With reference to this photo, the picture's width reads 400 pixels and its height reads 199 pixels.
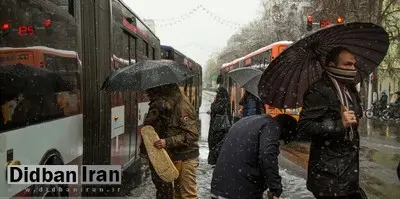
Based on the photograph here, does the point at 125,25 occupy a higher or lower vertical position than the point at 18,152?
higher

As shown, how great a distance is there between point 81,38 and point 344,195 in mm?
3689

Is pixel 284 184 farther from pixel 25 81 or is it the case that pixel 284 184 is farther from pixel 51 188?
pixel 25 81

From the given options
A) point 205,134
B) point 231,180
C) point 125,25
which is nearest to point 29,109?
point 231,180

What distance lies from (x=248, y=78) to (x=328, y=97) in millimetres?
3881

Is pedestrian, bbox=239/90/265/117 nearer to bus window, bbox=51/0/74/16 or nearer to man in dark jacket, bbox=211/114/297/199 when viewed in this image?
bus window, bbox=51/0/74/16

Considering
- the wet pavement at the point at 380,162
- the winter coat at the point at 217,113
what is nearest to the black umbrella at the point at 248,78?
the winter coat at the point at 217,113

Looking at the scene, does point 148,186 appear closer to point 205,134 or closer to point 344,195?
point 344,195

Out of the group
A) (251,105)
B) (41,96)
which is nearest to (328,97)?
(41,96)

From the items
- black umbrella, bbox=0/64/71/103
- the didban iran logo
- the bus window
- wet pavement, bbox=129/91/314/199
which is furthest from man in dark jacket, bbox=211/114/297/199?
wet pavement, bbox=129/91/314/199

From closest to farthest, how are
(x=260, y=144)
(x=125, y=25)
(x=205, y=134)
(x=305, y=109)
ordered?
(x=260, y=144) < (x=305, y=109) < (x=125, y=25) < (x=205, y=134)

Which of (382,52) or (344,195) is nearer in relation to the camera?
(344,195)

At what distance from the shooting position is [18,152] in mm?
3746

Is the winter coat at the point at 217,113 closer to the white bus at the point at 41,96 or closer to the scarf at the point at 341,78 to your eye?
the white bus at the point at 41,96

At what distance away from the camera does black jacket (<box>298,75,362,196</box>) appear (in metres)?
3.39
